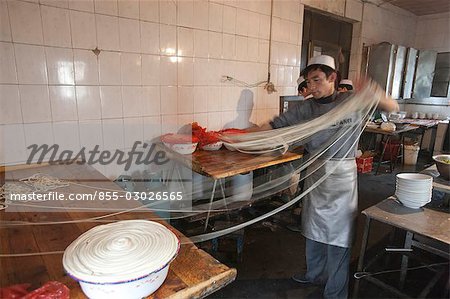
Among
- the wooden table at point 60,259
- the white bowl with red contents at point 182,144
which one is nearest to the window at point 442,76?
the white bowl with red contents at point 182,144

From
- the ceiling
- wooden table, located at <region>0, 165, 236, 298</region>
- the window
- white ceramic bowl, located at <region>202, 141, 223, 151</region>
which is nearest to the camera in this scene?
wooden table, located at <region>0, 165, 236, 298</region>

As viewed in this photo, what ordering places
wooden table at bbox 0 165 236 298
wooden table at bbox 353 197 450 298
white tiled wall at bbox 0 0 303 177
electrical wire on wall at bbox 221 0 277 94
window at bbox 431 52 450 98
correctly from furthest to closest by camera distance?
1. window at bbox 431 52 450 98
2. electrical wire on wall at bbox 221 0 277 94
3. white tiled wall at bbox 0 0 303 177
4. wooden table at bbox 353 197 450 298
5. wooden table at bbox 0 165 236 298

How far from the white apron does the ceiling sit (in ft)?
14.2

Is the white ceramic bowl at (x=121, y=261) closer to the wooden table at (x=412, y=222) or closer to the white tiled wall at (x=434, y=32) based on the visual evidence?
the wooden table at (x=412, y=222)

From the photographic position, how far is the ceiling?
4885mm

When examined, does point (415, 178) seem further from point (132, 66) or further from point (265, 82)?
point (132, 66)

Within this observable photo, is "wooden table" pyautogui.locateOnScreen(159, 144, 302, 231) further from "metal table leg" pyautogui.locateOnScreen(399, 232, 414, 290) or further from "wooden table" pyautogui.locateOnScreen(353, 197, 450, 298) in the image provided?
"metal table leg" pyautogui.locateOnScreen(399, 232, 414, 290)

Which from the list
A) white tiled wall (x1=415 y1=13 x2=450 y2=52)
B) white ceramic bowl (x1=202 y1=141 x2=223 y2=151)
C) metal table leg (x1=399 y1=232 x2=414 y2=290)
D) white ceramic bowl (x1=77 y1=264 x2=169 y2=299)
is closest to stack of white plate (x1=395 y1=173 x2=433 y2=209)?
metal table leg (x1=399 y1=232 x2=414 y2=290)

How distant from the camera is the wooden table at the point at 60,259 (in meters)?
0.81

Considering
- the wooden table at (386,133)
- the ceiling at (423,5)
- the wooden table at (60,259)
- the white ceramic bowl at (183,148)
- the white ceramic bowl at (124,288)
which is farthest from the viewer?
the ceiling at (423,5)

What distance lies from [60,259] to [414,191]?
6.06 feet

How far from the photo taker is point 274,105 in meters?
3.48

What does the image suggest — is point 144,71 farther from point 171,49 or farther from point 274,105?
point 274,105

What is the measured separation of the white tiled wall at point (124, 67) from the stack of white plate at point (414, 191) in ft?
5.82
